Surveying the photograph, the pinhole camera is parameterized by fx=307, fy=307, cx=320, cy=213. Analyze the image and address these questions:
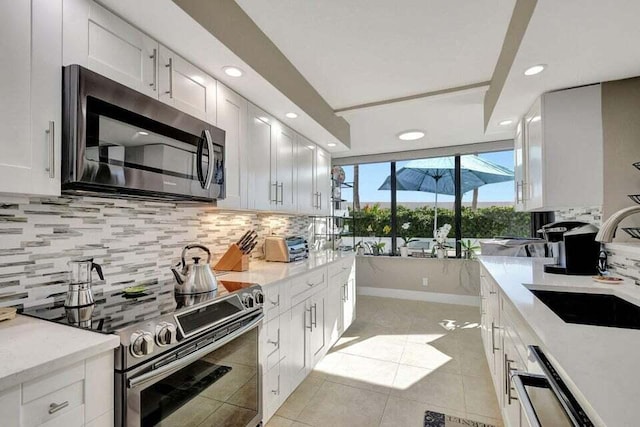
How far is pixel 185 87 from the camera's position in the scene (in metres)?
1.79

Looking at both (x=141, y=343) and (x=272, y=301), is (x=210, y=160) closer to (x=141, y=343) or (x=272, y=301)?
(x=272, y=301)

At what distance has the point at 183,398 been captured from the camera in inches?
51.1

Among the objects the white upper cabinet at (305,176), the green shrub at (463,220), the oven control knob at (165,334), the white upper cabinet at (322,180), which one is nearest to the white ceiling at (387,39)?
the white upper cabinet at (305,176)

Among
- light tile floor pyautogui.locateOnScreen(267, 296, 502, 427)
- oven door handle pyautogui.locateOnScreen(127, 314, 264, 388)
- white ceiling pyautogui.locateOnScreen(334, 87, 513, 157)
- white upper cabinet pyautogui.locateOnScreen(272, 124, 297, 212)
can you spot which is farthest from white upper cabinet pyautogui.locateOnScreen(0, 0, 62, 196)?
white ceiling pyautogui.locateOnScreen(334, 87, 513, 157)

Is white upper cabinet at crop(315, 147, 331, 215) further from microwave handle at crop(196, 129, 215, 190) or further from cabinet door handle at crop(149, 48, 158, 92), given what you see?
cabinet door handle at crop(149, 48, 158, 92)

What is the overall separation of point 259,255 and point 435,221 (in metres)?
3.27

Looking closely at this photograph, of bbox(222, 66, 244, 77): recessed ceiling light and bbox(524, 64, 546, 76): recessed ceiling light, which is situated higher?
bbox(222, 66, 244, 77): recessed ceiling light

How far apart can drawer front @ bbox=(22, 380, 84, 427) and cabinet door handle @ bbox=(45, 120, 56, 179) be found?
766 millimetres

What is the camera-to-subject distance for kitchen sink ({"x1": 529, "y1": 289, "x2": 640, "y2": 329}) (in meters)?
1.55

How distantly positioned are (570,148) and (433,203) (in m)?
2.93

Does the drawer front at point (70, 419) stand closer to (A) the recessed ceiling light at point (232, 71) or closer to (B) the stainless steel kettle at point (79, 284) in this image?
(B) the stainless steel kettle at point (79, 284)

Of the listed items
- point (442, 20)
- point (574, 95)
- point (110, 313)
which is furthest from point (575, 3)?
point (110, 313)

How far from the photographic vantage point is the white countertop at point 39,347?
780 mm

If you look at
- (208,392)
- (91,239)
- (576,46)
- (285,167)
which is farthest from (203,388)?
(576,46)
